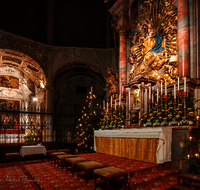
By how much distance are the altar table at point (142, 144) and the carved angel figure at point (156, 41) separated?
8.72 feet

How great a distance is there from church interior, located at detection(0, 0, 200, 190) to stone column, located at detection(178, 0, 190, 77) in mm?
34

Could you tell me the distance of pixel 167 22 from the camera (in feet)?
26.3

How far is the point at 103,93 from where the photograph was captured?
1850cm

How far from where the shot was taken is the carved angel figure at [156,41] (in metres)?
7.70

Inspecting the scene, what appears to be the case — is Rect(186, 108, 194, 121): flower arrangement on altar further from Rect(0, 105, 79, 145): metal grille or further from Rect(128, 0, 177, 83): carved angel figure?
Rect(0, 105, 79, 145): metal grille

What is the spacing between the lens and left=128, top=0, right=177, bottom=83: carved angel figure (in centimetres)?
770

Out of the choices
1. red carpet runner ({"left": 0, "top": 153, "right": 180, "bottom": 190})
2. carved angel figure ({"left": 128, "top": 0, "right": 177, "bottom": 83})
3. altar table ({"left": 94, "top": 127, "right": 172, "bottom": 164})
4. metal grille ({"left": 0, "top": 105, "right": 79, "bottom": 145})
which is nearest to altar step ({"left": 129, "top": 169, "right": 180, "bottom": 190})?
red carpet runner ({"left": 0, "top": 153, "right": 180, "bottom": 190})

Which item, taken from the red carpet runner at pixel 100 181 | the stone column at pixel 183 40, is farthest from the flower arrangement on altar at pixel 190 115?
the stone column at pixel 183 40

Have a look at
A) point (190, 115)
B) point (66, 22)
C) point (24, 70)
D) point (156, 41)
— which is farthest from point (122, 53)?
point (24, 70)

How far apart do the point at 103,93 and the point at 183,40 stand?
12290 millimetres

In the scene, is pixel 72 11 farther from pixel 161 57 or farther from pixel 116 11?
pixel 161 57

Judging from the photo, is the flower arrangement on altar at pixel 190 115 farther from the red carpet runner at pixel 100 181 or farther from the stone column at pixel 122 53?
the stone column at pixel 122 53

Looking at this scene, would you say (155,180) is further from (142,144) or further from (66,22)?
(66,22)

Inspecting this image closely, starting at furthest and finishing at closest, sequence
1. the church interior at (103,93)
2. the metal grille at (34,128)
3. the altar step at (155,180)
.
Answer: the metal grille at (34,128), the church interior at (103,93), the altar step at (155,180)
